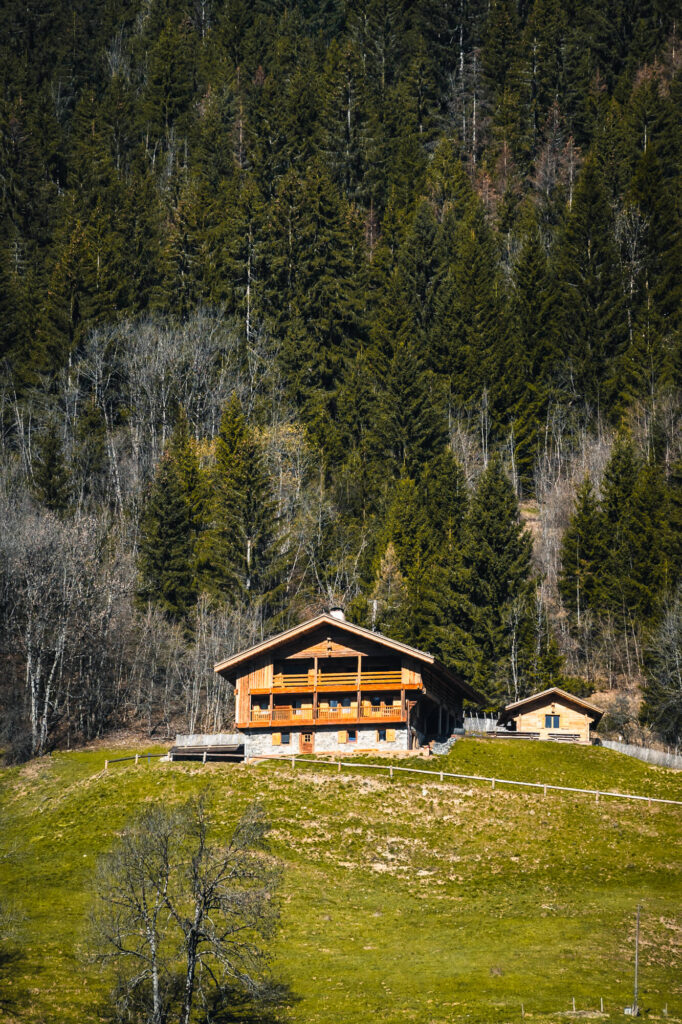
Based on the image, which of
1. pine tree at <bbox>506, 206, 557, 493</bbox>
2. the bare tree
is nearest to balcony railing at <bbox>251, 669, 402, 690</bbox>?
the bare tree

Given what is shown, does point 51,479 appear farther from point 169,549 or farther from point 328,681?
point 328,681

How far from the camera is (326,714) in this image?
6512 centimetres

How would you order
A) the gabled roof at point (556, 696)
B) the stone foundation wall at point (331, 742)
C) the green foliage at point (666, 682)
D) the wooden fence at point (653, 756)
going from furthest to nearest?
the green foliage at point (666, 682), the gabled roof at point (556, 696), the wooden fence at point (653, 756), the stone foundation wall at point (331, 742)

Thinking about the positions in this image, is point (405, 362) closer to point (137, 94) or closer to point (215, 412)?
point (215, 412)

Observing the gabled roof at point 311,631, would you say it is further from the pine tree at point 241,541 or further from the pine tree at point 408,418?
the pine tree at point 408,418

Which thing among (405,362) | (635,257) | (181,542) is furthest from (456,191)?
(181,542)

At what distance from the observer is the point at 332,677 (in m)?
66.6

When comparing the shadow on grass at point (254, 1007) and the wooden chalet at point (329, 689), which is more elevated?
the wooden chalet at point (329, 689)

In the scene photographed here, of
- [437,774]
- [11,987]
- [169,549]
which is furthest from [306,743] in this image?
[11,987]

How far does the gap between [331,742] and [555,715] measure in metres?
17.4

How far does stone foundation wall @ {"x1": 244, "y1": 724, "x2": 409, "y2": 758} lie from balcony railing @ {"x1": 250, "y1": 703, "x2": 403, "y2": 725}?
21.1 inches

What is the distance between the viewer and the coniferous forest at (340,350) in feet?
279

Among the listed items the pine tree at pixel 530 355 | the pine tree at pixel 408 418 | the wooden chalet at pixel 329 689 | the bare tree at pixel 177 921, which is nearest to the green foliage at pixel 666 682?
the wooden chalet at pixel 329 689

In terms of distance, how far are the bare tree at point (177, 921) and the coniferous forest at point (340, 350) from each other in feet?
119
